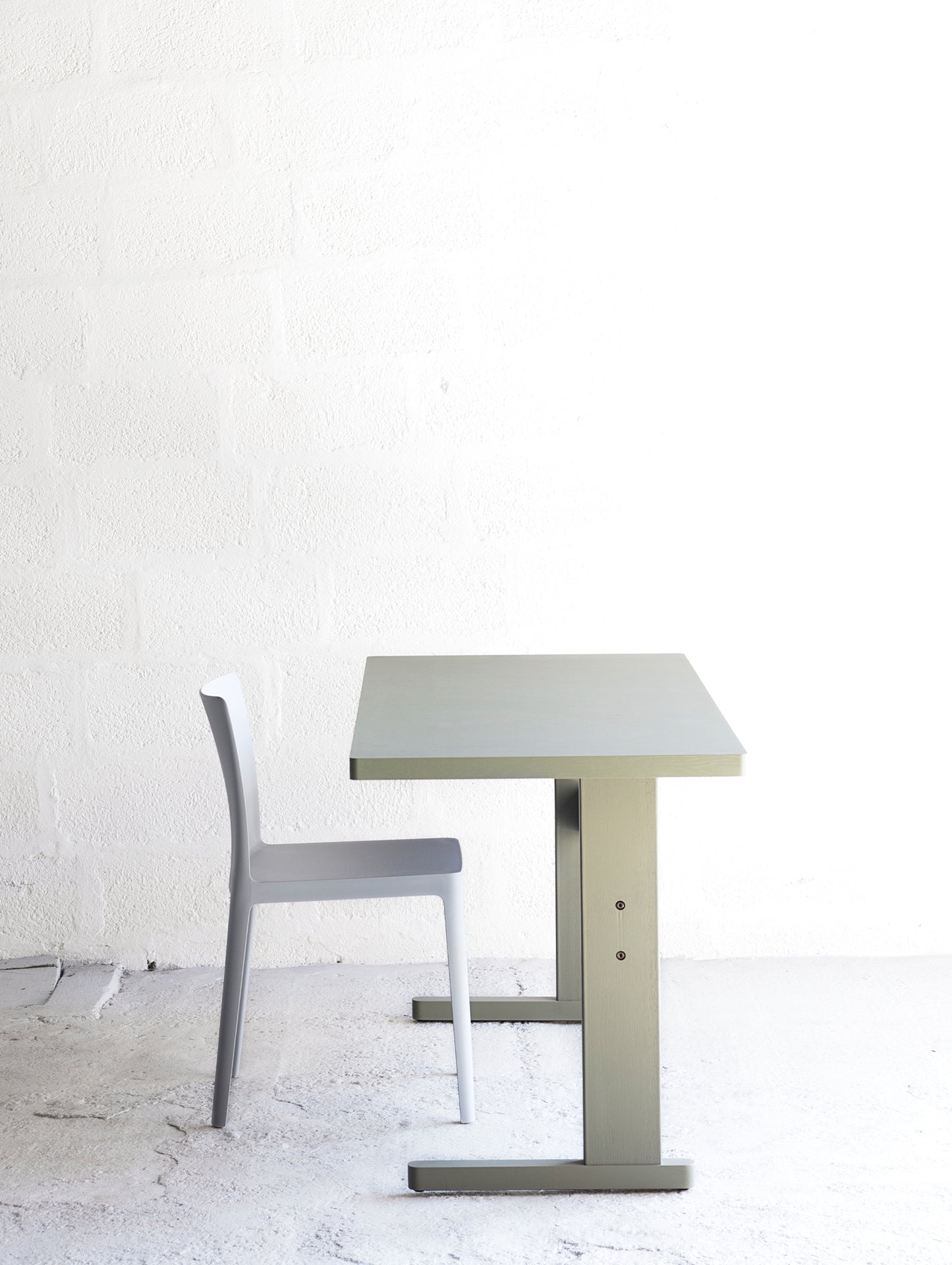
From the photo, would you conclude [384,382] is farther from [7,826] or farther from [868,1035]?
[868,1035]

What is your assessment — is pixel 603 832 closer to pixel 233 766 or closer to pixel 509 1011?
pixel 233 766

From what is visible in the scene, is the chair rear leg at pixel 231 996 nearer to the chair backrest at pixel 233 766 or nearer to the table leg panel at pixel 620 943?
the chair backrest at pixel 233 766

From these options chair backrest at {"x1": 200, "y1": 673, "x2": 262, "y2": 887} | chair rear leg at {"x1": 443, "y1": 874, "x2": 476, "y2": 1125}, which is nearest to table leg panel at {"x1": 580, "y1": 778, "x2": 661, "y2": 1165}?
chair rear leg at {"x1": 443, "y1": 874, "x2": 476, "y2": 1125}

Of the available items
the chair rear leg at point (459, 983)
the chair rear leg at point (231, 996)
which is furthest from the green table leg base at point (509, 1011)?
the chair rear leg at point (231, 996)

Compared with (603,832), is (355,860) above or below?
below

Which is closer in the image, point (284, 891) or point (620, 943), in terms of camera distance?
point (620, 943)

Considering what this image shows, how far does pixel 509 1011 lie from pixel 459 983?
58 centimetres

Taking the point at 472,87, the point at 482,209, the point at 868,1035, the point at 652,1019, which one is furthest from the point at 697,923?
the point at 472,87

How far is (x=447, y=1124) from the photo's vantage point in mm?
2367

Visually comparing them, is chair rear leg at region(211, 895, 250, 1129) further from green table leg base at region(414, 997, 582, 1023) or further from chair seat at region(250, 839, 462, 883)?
green table leg base at region(414, 997, 582, 1023)

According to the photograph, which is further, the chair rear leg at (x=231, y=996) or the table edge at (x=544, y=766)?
the chair rear leg at (x=231, y=996)

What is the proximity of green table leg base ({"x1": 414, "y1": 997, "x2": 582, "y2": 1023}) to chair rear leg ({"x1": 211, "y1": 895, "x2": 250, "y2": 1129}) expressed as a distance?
0.61 metres

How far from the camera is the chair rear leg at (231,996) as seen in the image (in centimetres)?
229

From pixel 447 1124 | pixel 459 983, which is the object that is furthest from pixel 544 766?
pixel 447 1124
